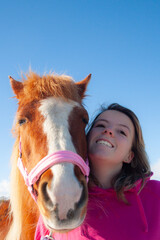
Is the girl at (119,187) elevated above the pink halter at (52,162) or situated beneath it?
situated beneath

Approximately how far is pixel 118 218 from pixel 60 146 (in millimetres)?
1224

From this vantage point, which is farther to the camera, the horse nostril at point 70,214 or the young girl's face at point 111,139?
the young girl's face at point 111,139

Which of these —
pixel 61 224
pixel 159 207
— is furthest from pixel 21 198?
pixel 159 207

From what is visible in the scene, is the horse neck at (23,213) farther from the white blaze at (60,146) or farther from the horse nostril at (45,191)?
the white blaze at (60,146)

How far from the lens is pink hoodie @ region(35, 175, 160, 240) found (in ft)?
8.20

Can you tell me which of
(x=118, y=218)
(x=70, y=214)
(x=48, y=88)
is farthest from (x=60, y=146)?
(x=118, y=218)

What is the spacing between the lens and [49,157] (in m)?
2.12

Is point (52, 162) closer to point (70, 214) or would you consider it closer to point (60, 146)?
point (60, 146)

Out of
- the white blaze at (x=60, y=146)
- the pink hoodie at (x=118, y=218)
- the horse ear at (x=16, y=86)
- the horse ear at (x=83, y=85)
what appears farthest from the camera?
the horse ear at (x=83, y=85)

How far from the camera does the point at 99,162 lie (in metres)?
3.04

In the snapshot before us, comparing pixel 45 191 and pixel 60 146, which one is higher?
pixel 60 146

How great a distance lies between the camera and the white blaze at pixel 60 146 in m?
1.87

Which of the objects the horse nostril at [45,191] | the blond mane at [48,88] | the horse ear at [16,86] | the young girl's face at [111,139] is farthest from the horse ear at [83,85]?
the horse nostril at [45,191]

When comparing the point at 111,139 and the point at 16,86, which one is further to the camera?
the point at 16,86
